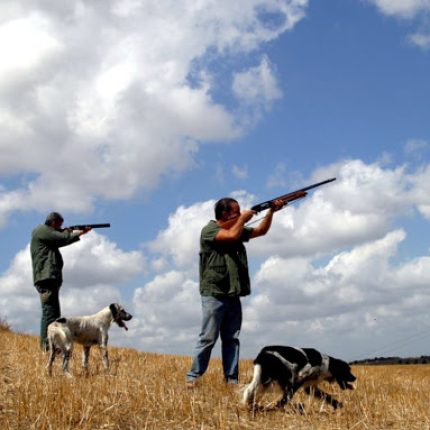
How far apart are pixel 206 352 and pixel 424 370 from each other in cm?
952

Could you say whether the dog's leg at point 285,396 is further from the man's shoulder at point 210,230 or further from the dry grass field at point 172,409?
the man's shoulder at point 210,230

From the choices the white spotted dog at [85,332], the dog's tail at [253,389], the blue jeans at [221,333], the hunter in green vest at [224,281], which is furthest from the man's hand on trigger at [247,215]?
the white spotted dog at [85,332]

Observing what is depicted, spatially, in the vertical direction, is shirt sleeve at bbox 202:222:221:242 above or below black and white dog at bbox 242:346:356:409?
above

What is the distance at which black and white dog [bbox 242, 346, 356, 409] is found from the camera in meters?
6.38

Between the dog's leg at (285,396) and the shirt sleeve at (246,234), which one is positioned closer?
the dog's leg at (285,396)

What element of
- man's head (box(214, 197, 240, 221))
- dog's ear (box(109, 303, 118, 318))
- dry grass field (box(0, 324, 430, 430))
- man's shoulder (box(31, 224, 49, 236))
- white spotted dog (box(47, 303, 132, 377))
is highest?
man's shoulder (box(31, 224, 49, 236))

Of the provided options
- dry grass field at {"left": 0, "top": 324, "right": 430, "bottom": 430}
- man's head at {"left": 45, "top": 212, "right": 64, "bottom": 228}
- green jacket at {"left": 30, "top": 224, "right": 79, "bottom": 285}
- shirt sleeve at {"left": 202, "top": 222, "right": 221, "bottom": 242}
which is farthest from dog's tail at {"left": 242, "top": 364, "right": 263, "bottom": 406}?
man's head at {"left": 45, "top": 212, "right": 64, "bottom": 228}

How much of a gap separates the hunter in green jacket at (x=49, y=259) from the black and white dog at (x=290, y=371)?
5720 mm

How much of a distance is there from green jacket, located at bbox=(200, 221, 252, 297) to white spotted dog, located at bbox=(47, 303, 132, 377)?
3184mm

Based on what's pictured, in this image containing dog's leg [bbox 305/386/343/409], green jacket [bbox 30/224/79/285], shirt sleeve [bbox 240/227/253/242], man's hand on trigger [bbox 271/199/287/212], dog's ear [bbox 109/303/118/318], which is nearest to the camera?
dog's leg [bbox 305/386/343/409]

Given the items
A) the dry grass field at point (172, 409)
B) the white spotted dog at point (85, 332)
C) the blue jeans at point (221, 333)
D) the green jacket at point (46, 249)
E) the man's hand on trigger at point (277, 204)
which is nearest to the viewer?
the dry grass field at point (172, 409)

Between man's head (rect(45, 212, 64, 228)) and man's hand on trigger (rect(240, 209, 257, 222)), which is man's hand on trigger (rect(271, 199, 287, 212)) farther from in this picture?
man's head (rect(45, 212, 64, 228))

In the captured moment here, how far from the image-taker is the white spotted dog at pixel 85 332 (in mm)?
9812

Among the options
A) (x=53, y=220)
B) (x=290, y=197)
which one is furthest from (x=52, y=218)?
(x=290, y=197)
